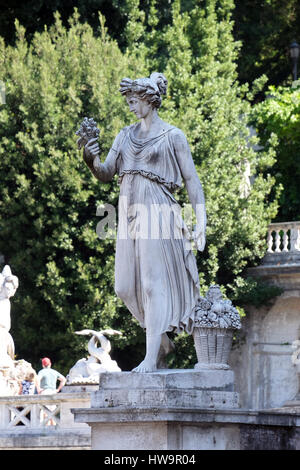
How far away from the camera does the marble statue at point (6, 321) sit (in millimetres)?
19062

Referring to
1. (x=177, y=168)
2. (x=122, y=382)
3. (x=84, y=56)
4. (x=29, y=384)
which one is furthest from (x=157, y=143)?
(x=84, y=56)

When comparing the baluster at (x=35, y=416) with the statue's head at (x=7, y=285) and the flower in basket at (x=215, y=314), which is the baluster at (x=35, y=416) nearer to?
the statue's head at (x=7, y=285)

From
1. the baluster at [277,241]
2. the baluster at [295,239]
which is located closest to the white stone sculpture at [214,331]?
the baluster at [277,241]

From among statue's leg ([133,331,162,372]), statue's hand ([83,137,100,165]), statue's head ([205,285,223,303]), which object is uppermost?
statue's hand ([83,137,100,165])

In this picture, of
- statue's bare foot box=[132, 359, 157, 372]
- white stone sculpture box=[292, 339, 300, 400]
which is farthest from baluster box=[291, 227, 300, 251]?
statue's bare foot box=[132, 359, 157, 372]

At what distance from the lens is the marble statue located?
19.1 metres

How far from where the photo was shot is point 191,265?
9961 mm

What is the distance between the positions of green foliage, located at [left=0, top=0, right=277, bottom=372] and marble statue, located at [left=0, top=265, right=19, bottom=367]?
425cm

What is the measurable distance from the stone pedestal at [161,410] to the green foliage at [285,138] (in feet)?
61.5

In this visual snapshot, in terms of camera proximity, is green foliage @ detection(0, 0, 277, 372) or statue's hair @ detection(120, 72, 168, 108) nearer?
statue's hair @ detection(120, 72, 168, 108)

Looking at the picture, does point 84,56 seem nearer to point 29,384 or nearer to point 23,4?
point 23,4

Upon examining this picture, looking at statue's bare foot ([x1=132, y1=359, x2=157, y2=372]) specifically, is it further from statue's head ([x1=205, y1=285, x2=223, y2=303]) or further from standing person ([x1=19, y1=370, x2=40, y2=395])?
standing person ([x1=19, y1=370, x2=40, y2=395])

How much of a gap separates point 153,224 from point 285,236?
17.0 meters
